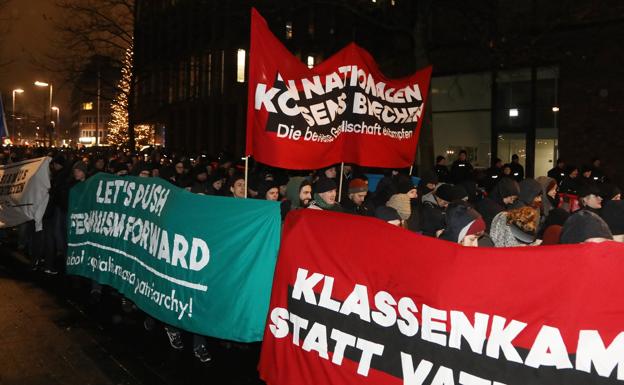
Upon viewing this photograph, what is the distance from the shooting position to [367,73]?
329 inches

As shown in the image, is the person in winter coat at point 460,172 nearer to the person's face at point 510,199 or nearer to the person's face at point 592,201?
the person's face at point 510,199

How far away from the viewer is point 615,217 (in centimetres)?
514

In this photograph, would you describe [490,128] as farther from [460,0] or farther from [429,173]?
[429,173]

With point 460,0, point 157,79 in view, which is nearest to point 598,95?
point 460,0

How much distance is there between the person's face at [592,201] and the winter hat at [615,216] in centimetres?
127

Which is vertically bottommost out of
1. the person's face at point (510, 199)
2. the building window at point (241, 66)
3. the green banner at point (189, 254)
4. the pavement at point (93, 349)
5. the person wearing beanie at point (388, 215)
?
the pavement at point (93, 349)

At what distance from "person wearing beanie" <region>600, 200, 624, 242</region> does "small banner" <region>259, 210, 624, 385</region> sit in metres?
2.09

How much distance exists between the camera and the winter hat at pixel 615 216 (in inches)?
199

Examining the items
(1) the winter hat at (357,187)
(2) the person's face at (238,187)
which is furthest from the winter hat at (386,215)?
(2) the person's face at (238,187)

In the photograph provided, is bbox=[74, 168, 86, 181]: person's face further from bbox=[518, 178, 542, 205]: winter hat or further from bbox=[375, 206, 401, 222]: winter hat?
bbox=[518, 178, 542, 205]: winter hat

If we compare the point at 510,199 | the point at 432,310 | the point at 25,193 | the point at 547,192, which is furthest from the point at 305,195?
the point at 25,193

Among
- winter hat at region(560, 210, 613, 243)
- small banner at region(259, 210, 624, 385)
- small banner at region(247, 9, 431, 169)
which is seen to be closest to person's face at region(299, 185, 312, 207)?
small banner at region(247, 9, 431, 169)

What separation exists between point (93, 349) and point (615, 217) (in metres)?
4.78

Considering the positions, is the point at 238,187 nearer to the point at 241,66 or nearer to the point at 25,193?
the point at 25,193
